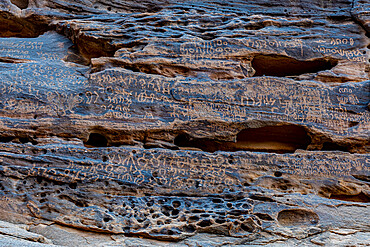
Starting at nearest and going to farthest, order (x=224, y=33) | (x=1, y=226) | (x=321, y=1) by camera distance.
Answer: (x=1, y=226)
(x=224, y=33)
(x=321, y=1)

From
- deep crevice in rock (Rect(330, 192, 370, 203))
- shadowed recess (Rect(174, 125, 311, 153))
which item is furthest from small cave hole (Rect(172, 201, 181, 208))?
deep crevice in rock (Rect(330, 192, 370, 203))

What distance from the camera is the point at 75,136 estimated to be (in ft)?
15.7

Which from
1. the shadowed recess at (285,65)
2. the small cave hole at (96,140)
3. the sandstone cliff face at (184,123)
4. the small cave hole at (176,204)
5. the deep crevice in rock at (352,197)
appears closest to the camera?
the sandstone cliff face at (184,123)

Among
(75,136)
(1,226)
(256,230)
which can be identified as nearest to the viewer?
(1,226)

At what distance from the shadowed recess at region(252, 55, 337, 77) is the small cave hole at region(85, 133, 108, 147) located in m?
2.71

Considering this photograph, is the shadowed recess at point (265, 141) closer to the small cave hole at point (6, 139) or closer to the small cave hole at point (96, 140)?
the small cave hole at point (96, 140)

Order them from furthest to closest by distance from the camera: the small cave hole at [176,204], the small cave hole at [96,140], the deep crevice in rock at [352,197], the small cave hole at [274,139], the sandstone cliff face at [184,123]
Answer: the small cave hole at [274,139], the small cave hole at [96,140], the deep crevice in rock at [352,197], the small cave hole at [176,204], the sandstone cliff face at [184,123]

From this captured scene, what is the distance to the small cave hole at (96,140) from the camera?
511 cm

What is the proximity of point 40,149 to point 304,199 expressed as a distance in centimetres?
340

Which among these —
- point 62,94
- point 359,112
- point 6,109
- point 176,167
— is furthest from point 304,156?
point 6,109

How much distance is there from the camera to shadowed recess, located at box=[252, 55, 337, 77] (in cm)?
568

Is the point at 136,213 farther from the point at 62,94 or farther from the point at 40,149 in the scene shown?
the point at 62,94

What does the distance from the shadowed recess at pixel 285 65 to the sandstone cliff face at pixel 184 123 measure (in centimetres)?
2

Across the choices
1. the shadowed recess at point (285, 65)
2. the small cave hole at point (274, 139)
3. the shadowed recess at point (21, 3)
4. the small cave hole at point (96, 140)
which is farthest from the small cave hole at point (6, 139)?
the shadowed recess at point (285, 65)
